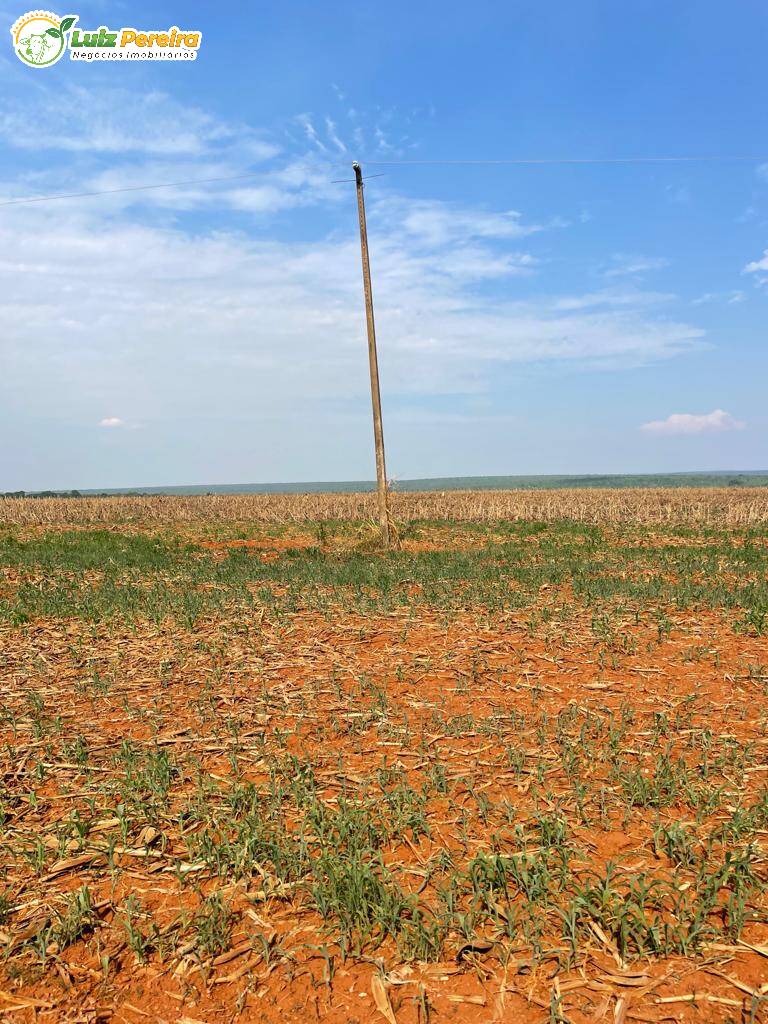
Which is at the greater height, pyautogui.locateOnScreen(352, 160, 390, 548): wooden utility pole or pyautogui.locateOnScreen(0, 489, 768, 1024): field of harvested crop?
pyautogui.locateOnScreen(352, 160, 390, 548): wooden utility pole

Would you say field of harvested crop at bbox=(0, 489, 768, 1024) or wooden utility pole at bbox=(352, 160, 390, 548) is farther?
wooden utility pole at bbox=(352, 160, 390, 548)

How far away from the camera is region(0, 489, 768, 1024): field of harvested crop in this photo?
274 cm

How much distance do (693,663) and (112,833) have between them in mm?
6085

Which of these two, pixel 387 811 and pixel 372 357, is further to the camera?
pixel 372 357

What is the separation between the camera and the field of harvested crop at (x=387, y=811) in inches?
108

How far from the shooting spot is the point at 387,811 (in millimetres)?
3998

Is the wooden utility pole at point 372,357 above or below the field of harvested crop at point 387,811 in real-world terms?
above

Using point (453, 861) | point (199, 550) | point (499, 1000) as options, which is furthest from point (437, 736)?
point (199, 550)

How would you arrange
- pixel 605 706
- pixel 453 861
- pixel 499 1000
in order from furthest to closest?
pixel 605 706
pixel 453 861
pixel 499 1000

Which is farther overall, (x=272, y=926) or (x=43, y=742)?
(x=43, y=742)

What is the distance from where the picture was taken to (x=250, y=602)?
9.69m

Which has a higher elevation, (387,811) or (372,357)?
(372,357)

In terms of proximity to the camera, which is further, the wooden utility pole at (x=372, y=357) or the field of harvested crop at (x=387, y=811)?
the wooden utility pole at (x=372, y=357)

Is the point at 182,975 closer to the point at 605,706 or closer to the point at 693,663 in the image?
the point at 605,706
